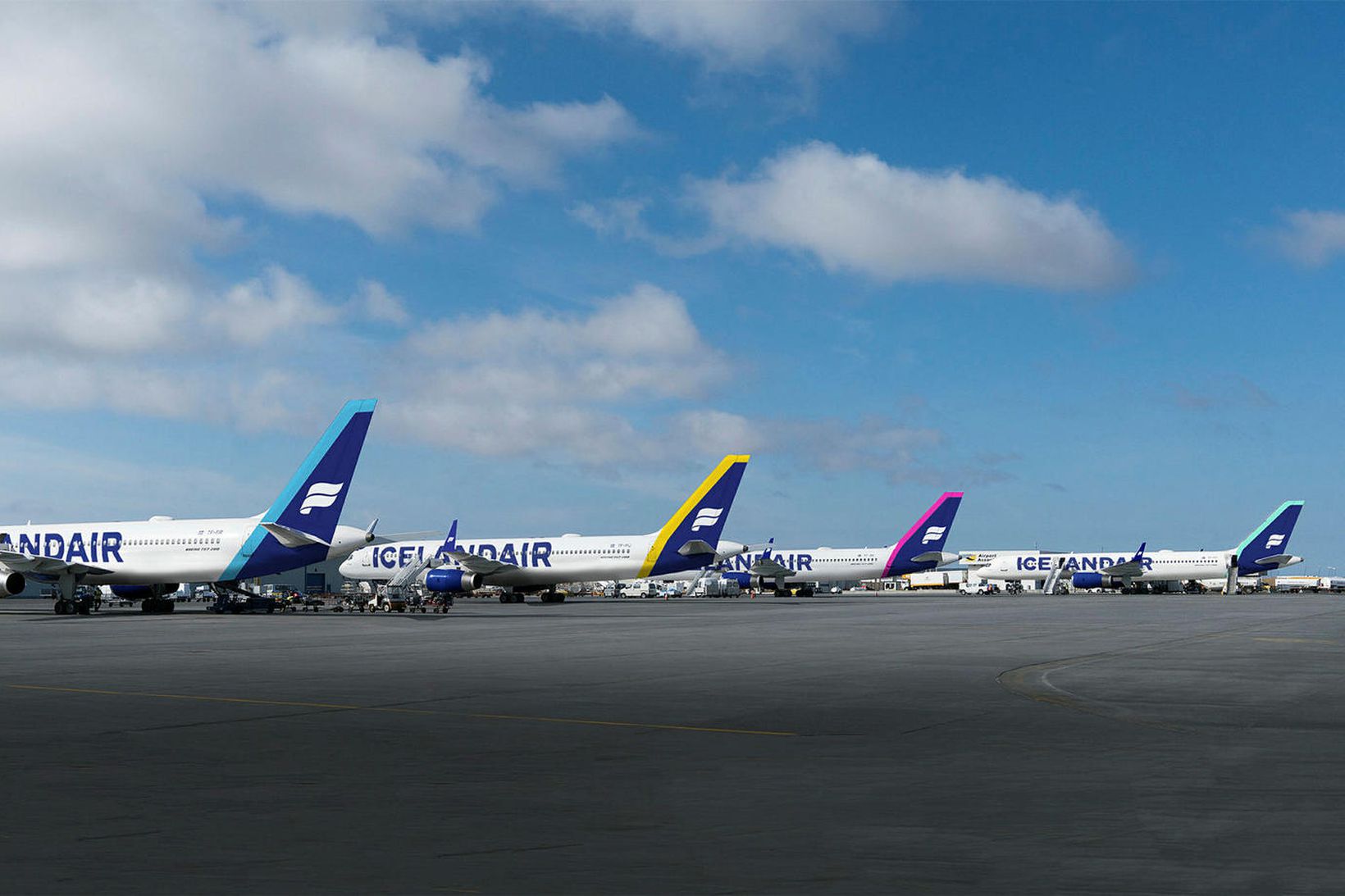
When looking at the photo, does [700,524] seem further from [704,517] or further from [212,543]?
[212,543]

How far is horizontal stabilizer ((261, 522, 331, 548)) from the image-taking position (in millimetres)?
55250

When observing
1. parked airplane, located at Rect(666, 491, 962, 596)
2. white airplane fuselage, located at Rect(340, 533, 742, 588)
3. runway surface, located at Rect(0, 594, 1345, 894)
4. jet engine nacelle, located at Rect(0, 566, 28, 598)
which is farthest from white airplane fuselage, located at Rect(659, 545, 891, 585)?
runway surface, located at Rect(0, 594, 1345, 894)

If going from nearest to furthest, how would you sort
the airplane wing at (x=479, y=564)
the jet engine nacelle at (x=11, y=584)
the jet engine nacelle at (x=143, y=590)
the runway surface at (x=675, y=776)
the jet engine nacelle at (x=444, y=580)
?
1. the runway surface at (x=675, y=776)
2. the jet engine nacelle at (x=11, y=584)
3. the jet engine nacelle at (x=143, y=590)
4. the jet engine nacelle at (x=444, y=580)
5. the airplane wing at (x=479, y=564)

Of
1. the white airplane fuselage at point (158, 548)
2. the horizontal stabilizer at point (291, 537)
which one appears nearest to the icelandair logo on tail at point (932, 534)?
the white airplane fuselage at point (158, 548)

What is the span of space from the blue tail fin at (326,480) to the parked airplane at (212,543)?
4 centimetres

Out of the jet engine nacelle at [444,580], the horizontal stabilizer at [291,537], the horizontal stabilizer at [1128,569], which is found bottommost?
the jet engine nacelle at [444,580]

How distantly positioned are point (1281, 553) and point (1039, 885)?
134415mm

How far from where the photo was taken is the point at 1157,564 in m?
134

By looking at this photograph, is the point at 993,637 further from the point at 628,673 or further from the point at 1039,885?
the point at 1039,885

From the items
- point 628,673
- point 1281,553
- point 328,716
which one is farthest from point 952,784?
point 1281,553

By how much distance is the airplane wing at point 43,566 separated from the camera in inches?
2247

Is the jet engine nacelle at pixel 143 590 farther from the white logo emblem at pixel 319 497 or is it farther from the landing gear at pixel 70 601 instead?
the white logo emblem at pixel 319 497

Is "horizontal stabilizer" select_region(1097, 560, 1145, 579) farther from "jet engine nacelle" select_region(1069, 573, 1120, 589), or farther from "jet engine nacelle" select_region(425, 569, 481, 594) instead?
"jet engine nacelle" select_region(425, 569, 481, 594)

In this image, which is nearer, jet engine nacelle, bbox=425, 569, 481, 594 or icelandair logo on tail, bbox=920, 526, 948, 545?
jet engine nacelle, bbox=425, 569, 481, 594
